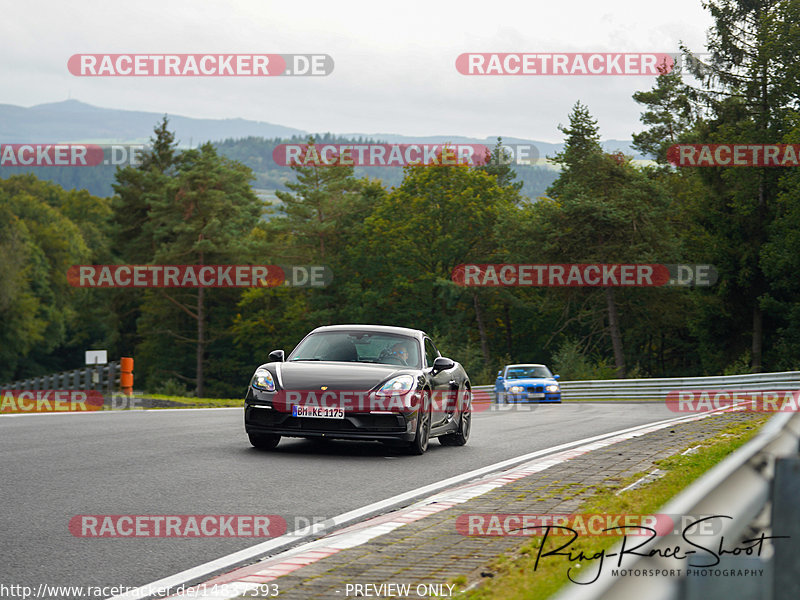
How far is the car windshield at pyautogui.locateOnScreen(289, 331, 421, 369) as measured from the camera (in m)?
12.2

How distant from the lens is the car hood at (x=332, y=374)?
1095cm

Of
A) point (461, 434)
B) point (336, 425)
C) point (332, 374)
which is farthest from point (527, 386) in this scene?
point (336, 425)

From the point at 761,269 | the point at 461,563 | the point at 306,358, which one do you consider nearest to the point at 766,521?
the point at 461,563

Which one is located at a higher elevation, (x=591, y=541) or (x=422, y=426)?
(x=422, y=426)

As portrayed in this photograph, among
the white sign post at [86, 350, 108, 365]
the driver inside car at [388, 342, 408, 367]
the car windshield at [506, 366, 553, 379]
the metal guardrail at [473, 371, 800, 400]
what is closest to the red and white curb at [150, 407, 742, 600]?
the driver inside car at [388, 342, 408, 367]

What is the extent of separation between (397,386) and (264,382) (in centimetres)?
141

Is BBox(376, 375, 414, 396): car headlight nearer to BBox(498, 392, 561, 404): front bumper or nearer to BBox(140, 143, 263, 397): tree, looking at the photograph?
BBox(498, 392, 561, 404): front bumper

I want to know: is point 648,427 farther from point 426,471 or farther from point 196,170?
point 196,170

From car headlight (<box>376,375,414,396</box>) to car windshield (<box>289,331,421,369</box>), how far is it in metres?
0.66

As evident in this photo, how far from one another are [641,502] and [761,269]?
52450mm

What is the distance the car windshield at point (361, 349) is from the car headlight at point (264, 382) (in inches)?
37.8

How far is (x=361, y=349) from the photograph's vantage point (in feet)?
40.3

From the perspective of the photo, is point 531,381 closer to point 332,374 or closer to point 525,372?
point 525,372

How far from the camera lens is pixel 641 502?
767 centimetres
